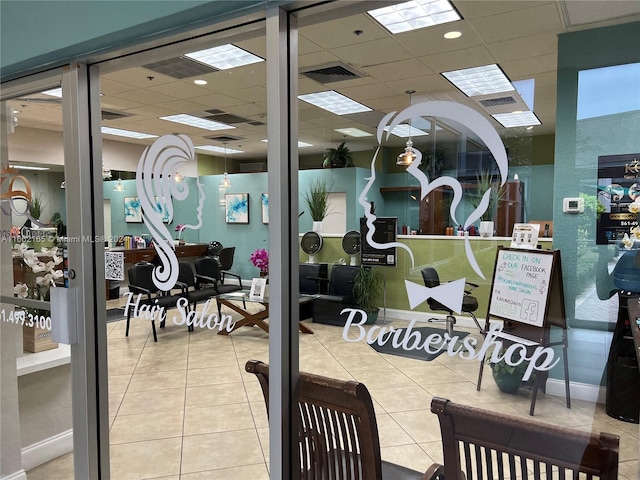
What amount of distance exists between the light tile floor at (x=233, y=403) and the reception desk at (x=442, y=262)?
25 cm

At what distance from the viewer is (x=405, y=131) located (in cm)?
172

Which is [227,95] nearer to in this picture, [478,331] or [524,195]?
[524,195]

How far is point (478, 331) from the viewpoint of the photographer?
1.59 m

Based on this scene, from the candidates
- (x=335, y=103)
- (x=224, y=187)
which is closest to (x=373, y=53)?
(x=335, y=103)

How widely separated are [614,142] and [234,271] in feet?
5.97

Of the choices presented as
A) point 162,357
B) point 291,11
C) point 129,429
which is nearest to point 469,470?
point 291,11

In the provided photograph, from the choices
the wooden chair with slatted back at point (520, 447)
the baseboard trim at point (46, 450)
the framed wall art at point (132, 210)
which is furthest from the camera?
the baseboard trim at point (46, 450)

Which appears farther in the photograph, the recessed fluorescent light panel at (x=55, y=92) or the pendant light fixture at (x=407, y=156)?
the recessed fluorescent light panel at (x=55, y=92)

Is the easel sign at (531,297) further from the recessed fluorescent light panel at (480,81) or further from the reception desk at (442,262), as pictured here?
the recessed fluorescent light panel at (480,81)

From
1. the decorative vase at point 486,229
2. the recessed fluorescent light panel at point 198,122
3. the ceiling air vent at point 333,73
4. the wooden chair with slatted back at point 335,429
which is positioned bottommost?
the wooden chair with slatted back at point 335,429

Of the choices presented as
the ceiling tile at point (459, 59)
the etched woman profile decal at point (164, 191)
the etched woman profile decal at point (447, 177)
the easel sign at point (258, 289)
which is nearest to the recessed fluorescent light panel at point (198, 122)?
the etched woman profile decal at point (164, 191)

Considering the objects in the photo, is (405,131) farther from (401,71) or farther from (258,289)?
(258,289)

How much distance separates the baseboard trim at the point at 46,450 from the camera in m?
2.79

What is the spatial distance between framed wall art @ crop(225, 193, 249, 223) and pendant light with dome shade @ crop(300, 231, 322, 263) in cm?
35
